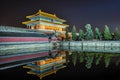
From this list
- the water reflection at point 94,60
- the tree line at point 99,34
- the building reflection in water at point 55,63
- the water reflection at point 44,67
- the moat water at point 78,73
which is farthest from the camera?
the tree line at point 99,34

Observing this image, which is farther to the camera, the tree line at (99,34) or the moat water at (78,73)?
the tree line at (99,34)

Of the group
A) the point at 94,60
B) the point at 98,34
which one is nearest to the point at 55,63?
the point at 94,60

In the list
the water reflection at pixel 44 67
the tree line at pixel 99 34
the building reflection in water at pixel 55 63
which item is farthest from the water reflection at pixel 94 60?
the tree line at pixel 99 34

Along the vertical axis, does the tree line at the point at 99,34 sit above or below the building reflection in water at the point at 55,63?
above

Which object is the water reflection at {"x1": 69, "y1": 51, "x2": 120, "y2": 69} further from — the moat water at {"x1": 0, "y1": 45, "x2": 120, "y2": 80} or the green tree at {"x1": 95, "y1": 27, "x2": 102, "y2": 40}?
the green tree at {"x1": 95, "y1": 27, "x2": 102, "y2": 40}

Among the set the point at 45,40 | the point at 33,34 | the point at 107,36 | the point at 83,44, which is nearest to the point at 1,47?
the point at 33,34

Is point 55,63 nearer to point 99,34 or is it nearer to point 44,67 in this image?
point 44,67

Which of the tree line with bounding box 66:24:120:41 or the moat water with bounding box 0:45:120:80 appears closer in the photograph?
the moat water with bounding box 0:45:120:80

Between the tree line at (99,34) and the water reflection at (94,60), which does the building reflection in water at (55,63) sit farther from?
the tree line at (99,34)

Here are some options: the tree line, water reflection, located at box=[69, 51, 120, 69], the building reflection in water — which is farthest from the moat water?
the tree line

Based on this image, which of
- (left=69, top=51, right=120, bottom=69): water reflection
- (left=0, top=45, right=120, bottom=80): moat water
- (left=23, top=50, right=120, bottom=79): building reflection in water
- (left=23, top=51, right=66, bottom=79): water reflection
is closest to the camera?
(left=0, top=45, right=120, bottom=80): moat water

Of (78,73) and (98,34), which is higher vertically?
(98,34)

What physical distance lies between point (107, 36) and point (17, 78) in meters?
30.7

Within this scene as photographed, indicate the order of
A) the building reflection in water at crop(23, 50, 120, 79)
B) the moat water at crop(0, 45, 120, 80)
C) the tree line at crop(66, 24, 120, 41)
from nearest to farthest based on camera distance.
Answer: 1. the moat water at crop(0, 45, 120, 80)
2. the building reflection in water at crop(23, 50, 120, 79)
3. the tree line at crop(66, 24, 120, 41)
